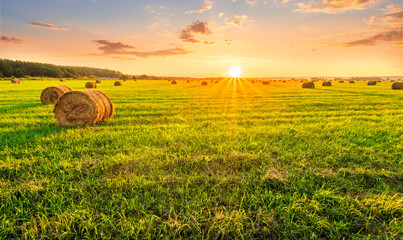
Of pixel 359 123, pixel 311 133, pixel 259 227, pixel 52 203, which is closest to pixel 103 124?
pixel 52 203

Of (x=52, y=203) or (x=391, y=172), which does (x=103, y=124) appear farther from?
(x=391, y=172)

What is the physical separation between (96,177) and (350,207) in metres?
5.16

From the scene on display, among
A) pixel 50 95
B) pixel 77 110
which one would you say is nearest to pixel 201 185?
pixel 77 110

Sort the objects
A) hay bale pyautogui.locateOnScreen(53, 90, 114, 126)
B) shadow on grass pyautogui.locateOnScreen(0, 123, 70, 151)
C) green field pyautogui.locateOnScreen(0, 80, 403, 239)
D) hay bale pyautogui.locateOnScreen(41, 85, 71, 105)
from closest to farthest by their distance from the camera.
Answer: green field pyautogui.locateOnScreen(0, 80, 403, 239), shadow on grass pyautogui.locateOnScreen(0, 123, 70, 151), hay bale pyautogui.locateOnScreen(53, 90, 114, 126), hay bale pyautogui.locateOnScreen(41, 85, 71, 105)

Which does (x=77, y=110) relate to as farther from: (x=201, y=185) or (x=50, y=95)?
(x=50, y=95)

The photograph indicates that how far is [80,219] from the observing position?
9.71ft

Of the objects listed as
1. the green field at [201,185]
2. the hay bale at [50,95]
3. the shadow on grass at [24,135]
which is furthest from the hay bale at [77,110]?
the hay bale at [50,95]

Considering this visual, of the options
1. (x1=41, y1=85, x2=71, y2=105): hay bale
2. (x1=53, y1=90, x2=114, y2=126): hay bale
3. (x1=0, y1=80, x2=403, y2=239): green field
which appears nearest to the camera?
(x1=0, y1=80, x2=403, y2=239): green field

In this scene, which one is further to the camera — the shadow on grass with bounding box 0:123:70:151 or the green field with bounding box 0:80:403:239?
the shadow on grass with bounding box 0:123:70:151

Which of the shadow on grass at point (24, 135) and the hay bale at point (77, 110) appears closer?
the shadow on grass at point (24, 135)

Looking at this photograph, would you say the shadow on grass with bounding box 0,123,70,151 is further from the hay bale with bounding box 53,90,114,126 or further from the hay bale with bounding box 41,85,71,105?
the hay bale with bounding box 41,85,71,105

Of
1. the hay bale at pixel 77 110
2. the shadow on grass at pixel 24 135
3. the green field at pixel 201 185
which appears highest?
the hay bale at pixel 77 110

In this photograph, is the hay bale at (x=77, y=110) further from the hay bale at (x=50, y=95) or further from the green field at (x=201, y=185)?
the hay bale at (x=50, y=95)

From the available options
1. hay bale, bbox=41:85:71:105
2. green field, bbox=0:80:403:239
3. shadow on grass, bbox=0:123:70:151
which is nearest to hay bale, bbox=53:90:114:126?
shadow on grass, bbox=0:123:70:151
